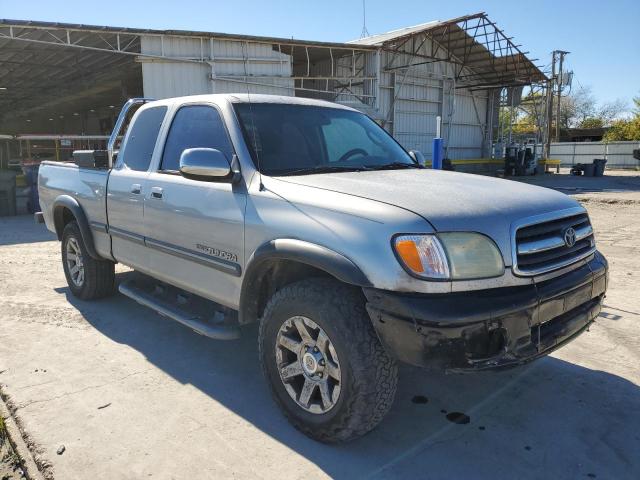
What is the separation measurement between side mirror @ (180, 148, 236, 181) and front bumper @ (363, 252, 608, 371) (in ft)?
4.04

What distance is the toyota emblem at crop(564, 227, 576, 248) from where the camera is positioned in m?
2.87

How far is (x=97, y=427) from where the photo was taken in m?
3.01

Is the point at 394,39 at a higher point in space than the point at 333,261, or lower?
higher

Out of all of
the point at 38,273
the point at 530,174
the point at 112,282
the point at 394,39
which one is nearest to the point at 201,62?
the point at 394,39

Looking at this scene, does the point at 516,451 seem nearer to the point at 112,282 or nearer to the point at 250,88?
the point at 112,282

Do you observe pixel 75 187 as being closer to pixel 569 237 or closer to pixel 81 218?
pixel 81 218

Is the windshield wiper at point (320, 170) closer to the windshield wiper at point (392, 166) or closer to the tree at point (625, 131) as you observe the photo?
the windshield wiper at point (392, 166)

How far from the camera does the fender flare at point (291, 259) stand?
249 cm

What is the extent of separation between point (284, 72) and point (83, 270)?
1441 cm

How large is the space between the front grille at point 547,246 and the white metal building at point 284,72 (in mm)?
13322

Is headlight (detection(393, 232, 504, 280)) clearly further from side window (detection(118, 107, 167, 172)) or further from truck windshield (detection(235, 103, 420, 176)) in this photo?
side window (detection(118, 107, 167, 172))

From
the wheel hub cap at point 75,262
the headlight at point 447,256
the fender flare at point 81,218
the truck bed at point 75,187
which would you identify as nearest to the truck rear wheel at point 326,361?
the headlight at point 447,256

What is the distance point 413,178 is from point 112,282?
3.55 metres

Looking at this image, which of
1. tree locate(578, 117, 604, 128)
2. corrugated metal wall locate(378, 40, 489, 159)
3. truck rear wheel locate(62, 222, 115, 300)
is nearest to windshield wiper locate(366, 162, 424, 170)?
truck rear wheel locate(62, 222, 115, 300)
